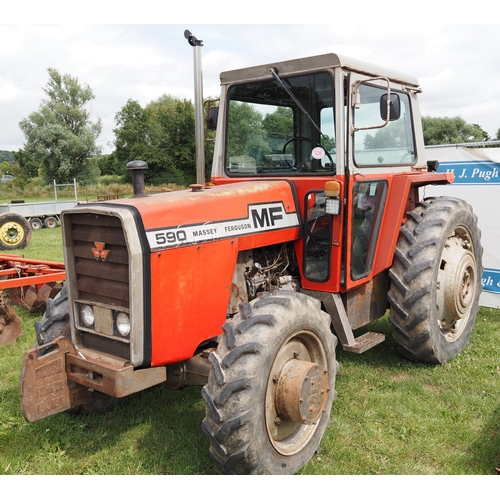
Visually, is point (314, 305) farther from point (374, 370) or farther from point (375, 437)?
point (374, 370)

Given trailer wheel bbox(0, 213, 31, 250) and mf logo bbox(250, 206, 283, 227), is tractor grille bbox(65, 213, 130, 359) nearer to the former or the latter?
mf logo bbox(250, 206, 283, 227)

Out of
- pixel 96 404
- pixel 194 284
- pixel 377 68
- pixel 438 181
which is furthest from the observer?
pixel 438 181

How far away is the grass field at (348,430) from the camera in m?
3.29

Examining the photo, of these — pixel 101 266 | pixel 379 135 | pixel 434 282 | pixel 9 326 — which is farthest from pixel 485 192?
pixel 9 326

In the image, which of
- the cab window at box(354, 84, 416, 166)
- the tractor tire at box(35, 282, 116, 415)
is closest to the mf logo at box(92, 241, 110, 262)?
the tractor tire at box(35, 282, 116, 415)

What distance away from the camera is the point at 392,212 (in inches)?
175

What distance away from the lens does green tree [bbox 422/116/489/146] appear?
39.5 m

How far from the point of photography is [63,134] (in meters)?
38.5

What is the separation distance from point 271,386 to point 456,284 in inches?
106

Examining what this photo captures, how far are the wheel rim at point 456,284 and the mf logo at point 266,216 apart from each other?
78.6 inches

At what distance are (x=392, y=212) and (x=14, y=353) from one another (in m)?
4.11

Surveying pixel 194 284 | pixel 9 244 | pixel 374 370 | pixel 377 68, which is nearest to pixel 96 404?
pixel 194 284

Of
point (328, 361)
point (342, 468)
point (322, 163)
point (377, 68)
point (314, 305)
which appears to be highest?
point (377, 68)

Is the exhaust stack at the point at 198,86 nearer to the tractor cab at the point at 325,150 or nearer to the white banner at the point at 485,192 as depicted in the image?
the tractor cab at the point at 325,150
